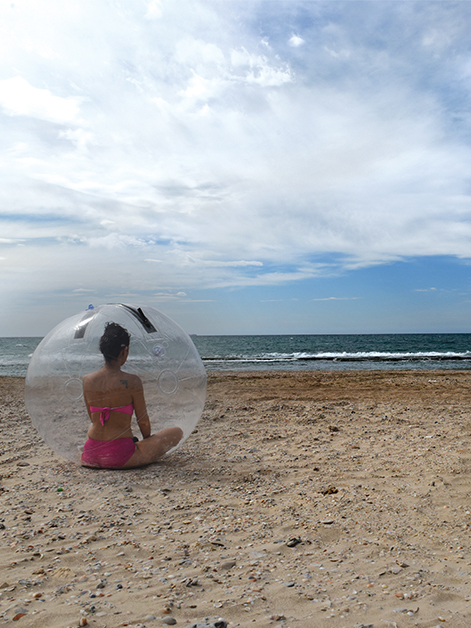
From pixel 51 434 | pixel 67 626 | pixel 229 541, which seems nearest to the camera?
pixel 67 626

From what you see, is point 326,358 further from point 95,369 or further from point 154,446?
point 95,369

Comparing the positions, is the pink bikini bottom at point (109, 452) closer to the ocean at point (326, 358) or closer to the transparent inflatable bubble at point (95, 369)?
the transparent inflatable bubble at point (95, 369)

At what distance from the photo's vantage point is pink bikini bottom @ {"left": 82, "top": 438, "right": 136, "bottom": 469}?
4488 millimetres

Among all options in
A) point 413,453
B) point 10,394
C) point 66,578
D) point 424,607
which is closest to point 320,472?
point 413,453

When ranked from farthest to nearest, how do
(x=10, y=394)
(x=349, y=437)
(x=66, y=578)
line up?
(x=10, y=394) → (x=349, y=437) → (x=66, y=578)

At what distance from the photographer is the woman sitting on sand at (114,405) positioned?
4.29 metres

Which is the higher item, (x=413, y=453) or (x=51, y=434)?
(x=51, y=434)

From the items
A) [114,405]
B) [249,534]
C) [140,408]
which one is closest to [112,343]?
[114,405]

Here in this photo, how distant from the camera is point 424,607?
2365 mm

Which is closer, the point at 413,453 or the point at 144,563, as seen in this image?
the point at 144,563

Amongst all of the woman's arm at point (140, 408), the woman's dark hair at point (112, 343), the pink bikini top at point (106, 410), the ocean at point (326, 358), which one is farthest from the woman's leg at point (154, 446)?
the ocean at point (326, 358)

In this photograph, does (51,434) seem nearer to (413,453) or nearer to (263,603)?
(263,603)

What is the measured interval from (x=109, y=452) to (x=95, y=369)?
91cm

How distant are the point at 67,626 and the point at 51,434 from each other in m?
2.66
